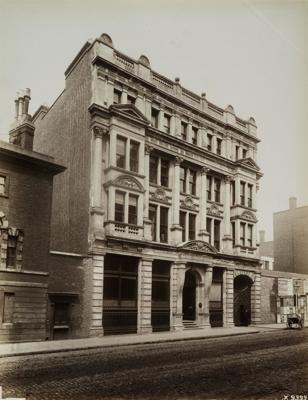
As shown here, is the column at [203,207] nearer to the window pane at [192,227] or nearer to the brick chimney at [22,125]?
the window pane at [192,227]

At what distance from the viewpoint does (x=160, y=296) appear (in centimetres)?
2706

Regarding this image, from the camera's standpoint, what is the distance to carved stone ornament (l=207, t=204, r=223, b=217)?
3170cm

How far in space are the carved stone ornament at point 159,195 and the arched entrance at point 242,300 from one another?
10404 millimetres

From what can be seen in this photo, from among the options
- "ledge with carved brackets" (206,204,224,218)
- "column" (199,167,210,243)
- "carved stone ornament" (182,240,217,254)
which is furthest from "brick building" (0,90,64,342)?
"ledge with carved brackets" (206,204,224,218)

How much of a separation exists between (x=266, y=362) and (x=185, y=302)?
15.0 meters

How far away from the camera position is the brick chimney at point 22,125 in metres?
25.9

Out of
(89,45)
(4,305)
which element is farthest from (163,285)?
(89,45)

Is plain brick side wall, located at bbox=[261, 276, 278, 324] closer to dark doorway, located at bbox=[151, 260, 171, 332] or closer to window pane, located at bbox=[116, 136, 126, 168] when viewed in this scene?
dark doorway, located at bbox=[151, 260, 171, 332]

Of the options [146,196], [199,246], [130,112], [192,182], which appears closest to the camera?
[130,112]

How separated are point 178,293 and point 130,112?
39.2 feet

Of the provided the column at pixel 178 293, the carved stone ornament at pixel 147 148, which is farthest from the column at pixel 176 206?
the carved stone ornament at pixel 147 148

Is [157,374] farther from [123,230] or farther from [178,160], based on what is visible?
[178,160]

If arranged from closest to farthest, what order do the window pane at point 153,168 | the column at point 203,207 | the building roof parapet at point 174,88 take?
the building roof parapet at point 174,88, the window pane at point 153,168, the column at point 203,207

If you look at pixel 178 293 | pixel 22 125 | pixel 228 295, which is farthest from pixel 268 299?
pixel 22 125
